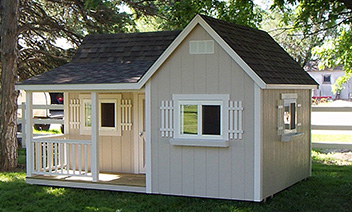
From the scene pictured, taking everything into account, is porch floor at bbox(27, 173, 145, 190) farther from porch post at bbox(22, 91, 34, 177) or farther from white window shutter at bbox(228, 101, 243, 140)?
white window shutter at bbox(228, 101, 243, 140)

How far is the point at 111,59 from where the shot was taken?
13445mm

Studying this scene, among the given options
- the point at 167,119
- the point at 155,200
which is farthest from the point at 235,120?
the point at 155,200

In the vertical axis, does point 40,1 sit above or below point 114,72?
above

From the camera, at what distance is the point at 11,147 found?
15273mm

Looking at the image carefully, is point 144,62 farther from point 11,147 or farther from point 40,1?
point 40,1

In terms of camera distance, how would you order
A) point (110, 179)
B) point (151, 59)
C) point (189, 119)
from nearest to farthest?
point (189, 119)
point (110, 179)
point (151, 59)

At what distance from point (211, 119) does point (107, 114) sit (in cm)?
343

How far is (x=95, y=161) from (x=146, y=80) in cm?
212

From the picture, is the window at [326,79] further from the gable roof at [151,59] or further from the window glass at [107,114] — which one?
the window glass at [107,114]

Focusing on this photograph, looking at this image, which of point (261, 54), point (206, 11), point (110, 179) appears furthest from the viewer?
point (206, 11)

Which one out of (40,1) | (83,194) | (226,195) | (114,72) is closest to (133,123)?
(114,72)

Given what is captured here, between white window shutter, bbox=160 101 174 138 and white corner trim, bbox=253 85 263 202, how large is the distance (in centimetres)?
171

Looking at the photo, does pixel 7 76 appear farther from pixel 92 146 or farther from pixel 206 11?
pixel 206 11

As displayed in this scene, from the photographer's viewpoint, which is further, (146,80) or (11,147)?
(11,147)
